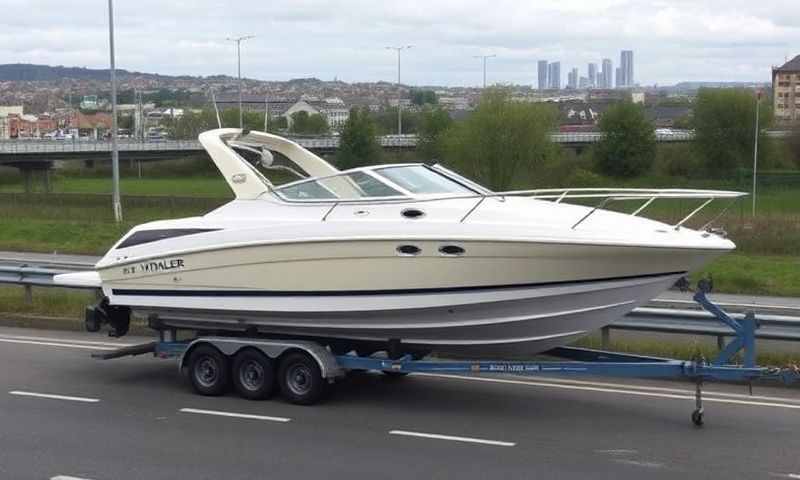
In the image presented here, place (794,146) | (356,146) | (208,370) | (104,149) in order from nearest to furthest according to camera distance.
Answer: (208,370), (356,146), (104,149), (794,146)

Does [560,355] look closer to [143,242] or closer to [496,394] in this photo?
[496,394]

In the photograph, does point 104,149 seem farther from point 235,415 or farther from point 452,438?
point 452,438

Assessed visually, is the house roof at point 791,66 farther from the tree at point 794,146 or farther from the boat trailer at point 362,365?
the boat trailer at point 362,365

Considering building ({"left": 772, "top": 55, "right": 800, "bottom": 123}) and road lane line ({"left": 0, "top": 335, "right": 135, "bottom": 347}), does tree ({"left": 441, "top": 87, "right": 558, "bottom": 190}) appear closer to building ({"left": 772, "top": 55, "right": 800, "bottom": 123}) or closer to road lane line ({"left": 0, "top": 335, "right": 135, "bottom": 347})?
road lane line ({"left": 0, "top": 335, "right": 135, "bottom": 347})

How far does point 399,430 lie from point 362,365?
107cm

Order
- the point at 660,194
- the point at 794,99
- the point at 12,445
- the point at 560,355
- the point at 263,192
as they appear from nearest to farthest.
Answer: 1. the point at 12,445
2. the point at 660,194
3. the point at 560,355
4. the point at 263,192
5. the point at 794,99

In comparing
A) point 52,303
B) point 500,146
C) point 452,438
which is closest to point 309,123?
point 500,146

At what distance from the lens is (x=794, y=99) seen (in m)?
145

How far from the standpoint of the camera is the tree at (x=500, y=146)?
219 feet

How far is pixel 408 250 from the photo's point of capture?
11.0 m

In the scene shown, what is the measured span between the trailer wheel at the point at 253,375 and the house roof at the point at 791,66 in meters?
145

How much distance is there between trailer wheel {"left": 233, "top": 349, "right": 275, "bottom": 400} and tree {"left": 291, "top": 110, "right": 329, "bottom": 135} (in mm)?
91266

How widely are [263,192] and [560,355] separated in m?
3.64

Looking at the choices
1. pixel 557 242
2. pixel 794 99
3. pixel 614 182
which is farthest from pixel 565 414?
pixel 794 99
